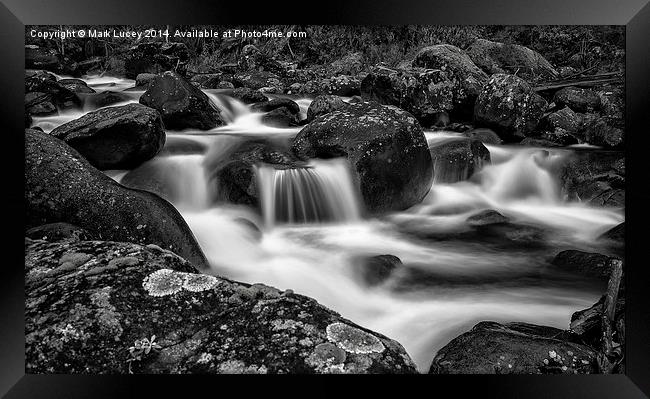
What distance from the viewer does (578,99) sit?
3.49 m

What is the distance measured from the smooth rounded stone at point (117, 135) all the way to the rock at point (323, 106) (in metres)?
1.24

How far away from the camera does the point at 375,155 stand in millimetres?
3746

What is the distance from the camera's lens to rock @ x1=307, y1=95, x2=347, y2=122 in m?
3.78

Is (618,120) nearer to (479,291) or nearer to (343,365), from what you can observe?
(479,291)

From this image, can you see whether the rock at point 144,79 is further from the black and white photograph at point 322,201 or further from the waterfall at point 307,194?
the waterfall at point 307,194

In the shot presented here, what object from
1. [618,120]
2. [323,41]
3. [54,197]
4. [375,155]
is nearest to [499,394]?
[618,120]

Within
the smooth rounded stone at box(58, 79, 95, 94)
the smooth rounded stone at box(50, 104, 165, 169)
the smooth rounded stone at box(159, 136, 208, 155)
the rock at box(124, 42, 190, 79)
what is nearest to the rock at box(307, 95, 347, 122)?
the smooth rounded stone at box(159, 136, 208, 155)

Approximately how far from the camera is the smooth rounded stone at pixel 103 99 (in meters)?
3.43

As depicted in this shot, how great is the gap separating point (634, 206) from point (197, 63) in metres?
2.88

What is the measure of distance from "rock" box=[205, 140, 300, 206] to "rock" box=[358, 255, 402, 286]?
0.95 meters

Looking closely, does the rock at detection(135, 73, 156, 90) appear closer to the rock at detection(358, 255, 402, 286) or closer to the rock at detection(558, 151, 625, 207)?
the rock at detection(358, 255, 402, 286)

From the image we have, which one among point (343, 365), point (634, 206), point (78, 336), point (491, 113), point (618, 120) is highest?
point (491, 113)

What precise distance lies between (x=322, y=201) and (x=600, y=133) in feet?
6.72

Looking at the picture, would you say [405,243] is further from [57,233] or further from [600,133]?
[57,233]
